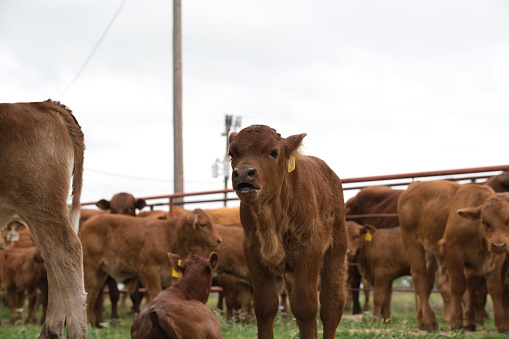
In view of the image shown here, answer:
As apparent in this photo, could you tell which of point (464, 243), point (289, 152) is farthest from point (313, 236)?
point (464, 243)

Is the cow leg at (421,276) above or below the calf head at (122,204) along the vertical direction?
below

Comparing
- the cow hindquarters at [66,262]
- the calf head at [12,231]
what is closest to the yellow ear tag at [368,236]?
the cow hindquarters at [66,262]

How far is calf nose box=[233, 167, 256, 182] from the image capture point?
442 centimetres

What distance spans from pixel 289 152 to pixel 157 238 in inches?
243

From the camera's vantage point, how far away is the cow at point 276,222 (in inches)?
183

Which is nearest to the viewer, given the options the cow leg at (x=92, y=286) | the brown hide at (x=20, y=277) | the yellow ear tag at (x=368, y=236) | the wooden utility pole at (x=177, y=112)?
the cow leg at (x=92, y=286)

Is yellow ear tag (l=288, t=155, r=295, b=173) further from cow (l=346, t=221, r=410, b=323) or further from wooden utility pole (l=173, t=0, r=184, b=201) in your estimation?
wooden utility pole (l=173, t=0, r=184, b=201)

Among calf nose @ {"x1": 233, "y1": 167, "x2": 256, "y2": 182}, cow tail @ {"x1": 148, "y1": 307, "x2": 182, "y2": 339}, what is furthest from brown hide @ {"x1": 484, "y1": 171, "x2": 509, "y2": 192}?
calf nose @ {"x1": 233, "y1": 167, "x2": 256, "y2": 182}

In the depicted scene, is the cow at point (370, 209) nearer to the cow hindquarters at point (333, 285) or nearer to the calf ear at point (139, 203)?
the calf ear at point (139, 203)

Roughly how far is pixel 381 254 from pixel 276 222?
714 centimetres

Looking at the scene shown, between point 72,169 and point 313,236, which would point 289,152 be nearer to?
point 313,236

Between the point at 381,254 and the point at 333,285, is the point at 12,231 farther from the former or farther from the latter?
the point at 333,285

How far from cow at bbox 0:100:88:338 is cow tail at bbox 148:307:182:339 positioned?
796 millimetres

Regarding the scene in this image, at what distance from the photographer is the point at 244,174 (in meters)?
4.43
